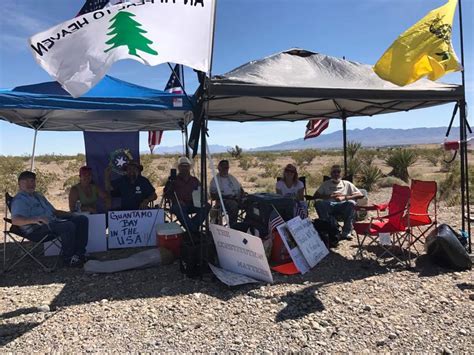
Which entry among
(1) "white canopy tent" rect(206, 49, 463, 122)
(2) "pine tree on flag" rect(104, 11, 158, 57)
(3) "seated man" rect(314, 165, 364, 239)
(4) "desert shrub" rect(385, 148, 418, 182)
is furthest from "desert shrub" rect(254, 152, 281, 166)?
(2) "pine tree on flag" rect(104, 11, 158, 57)

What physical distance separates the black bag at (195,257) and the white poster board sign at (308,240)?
955 millimetres

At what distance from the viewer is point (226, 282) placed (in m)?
4.01

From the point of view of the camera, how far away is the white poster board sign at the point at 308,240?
15.1ft

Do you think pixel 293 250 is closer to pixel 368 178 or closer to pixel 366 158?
pixel 368 178

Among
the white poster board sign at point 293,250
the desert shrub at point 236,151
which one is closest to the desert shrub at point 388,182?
the white poster board sign at point 293,250

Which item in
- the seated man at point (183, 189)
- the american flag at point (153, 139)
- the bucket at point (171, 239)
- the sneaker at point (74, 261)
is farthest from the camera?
the american flag at point (153, 139)

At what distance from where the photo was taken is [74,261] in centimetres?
484

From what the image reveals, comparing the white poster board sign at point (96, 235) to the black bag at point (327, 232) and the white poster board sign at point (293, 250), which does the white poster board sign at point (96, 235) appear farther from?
the black bag at point (327, 232)

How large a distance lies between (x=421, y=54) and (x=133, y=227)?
4.17m

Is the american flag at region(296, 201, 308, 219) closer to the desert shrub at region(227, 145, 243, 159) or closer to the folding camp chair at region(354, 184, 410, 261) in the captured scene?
the folding camp chair at region(354, 184, 410, 261)

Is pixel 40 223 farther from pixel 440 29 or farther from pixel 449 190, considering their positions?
pixel 449 190

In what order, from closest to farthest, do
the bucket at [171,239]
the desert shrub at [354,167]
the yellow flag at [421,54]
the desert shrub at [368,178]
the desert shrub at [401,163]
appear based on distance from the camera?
the yellow flag at [421,54] → the bucket at [171,239] → the desert shrub at [368,178] → the desert shrub at [354,167] → the desert shrub at [401,163]

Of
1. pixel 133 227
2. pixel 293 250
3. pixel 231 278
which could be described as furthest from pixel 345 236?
pixel 133 227

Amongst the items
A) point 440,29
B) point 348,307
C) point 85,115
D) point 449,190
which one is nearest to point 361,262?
point 348,307
